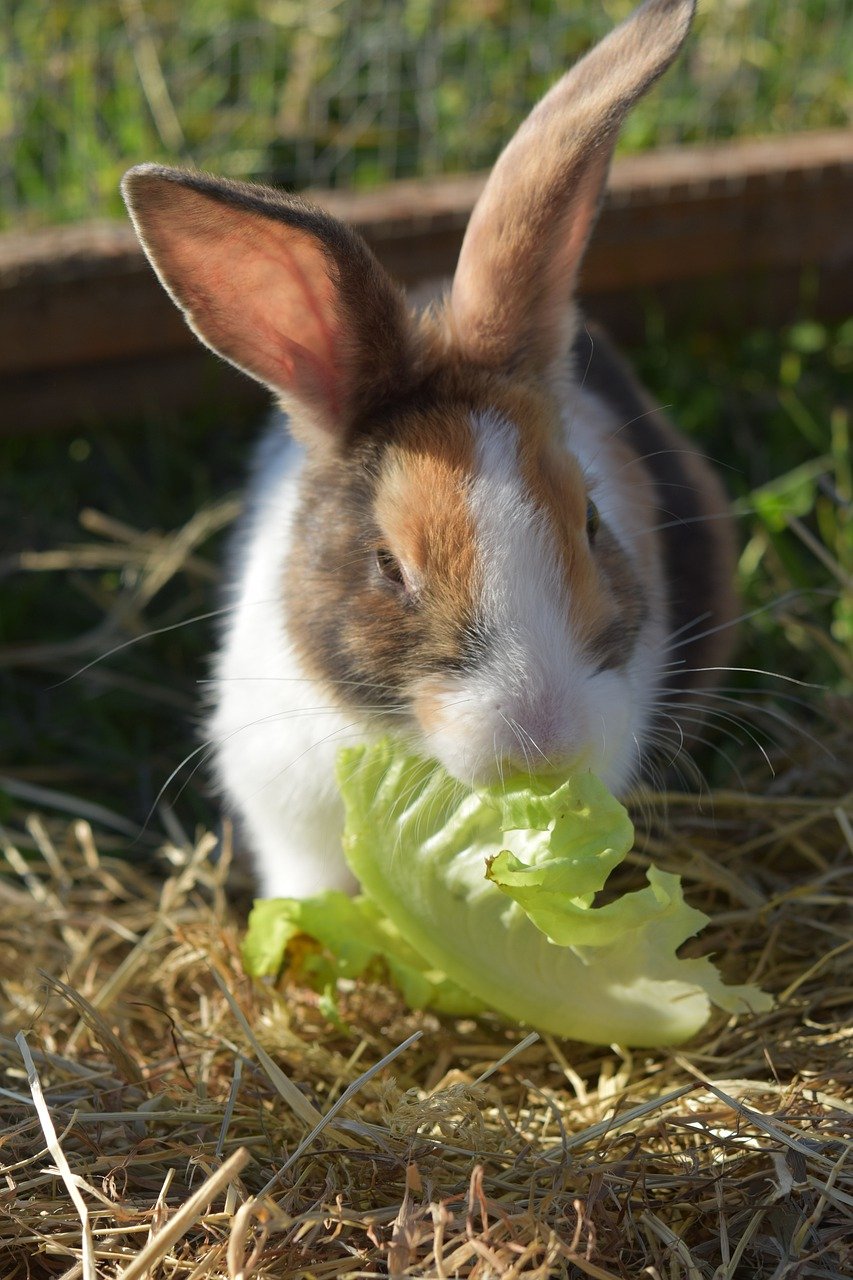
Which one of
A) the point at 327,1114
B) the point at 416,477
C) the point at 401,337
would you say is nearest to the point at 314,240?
the point at 401,337

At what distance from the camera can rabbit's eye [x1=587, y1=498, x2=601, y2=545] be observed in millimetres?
3133

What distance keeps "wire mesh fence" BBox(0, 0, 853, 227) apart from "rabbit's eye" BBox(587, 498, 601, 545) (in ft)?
9.38

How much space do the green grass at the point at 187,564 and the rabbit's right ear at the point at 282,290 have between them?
1178mm

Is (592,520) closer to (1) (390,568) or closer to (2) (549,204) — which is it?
(1) (390,568)

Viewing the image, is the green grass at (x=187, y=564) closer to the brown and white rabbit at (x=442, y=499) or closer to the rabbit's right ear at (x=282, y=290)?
the brown and white rabbit at (x=442, y=499)

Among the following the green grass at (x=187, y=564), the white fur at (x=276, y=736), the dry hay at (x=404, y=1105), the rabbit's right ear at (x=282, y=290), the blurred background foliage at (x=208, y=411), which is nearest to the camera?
the dry hay at (x=404, y=1105)

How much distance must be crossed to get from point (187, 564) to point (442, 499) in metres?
2.15

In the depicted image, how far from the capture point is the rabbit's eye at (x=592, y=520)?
3.13 metres

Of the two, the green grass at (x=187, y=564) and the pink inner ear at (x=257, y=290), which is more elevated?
the pink inner ear at (x=257, y=290)

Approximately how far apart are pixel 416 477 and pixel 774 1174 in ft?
5.19

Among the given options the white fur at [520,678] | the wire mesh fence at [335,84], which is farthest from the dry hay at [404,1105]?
the wire mesh fence at [335,84]

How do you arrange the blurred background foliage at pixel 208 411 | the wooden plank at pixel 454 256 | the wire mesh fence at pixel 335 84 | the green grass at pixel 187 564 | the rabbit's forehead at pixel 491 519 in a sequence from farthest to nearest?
the wire mesh fence at pixel 335 84
the wooden plank at pixel 454 256
the blurred background foliage at pixel 208 411
the green grass at pixel 187 564
the rabbit's forehead at pixel 491 519

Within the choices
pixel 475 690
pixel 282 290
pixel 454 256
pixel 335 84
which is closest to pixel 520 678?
pixel 475 690

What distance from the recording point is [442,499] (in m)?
2.95
